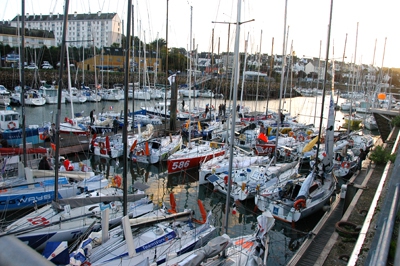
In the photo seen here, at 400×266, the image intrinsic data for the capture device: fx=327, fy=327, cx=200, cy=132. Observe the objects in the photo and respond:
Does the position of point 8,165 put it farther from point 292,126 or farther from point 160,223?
point 292,126

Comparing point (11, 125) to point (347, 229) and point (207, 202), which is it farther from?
point (347, 229)

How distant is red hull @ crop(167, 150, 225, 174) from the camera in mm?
20000

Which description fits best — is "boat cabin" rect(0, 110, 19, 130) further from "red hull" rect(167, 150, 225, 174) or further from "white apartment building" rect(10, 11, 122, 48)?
"white apartment building" rect(10, 11, 122, 48)

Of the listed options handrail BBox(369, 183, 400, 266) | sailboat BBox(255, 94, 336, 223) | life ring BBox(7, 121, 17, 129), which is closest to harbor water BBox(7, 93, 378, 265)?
sailboat BBox(255, 94, 336, 223)

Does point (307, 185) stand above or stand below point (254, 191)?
above

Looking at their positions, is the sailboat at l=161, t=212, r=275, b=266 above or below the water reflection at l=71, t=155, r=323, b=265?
above

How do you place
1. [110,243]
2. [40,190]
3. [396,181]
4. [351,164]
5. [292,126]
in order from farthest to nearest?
[292,126] → [351,164] → [40,190] → [110,243] → [396,181]

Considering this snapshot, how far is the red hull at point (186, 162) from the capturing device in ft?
65.6

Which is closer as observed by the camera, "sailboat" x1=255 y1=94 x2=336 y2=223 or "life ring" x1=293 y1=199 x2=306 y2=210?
"life ring" x1=293 y1=199 x2=306 y2=210

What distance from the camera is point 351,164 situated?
20.8 meters

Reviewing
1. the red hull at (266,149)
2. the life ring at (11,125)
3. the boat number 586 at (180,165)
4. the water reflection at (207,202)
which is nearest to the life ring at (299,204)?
the water reflection at (207,202)

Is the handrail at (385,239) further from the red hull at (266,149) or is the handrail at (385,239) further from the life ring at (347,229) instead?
the red hull at (266,149)

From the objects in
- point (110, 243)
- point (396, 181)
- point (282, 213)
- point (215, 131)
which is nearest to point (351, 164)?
point (282, 213)

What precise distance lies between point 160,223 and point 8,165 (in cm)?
1007
